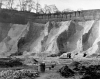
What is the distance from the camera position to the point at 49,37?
173 ft

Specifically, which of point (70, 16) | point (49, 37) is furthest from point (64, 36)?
point (70, 16)

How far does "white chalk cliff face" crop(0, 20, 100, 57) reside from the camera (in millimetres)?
46875

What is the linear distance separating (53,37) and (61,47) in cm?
515

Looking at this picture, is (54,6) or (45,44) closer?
(45,44)

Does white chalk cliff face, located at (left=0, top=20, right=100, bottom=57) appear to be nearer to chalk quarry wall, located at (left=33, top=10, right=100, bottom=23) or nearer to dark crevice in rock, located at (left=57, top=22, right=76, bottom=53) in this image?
dark crevice in rock, located at (left=57, top=22, right=76, bottom=53)

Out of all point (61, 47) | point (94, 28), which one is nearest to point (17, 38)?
point (61, 47)

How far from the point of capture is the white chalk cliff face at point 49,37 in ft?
154

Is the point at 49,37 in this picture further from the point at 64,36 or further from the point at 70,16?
the point at 70,16

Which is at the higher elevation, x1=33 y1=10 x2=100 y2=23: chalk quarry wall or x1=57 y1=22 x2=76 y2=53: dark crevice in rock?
x1=33 y1=10 x2=100 y2=23: chalk quarry wall

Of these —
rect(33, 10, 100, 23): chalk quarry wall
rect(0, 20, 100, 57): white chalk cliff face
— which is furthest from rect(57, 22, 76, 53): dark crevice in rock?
rect(33, 10, 100, 23): chalk quarry wall

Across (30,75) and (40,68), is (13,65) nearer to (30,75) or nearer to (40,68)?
(40,68)

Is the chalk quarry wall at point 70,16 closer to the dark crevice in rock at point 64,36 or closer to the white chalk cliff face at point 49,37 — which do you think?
the white chalk cliff face at point 49,37

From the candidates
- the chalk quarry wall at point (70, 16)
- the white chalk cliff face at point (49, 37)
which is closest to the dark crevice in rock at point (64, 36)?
the white chalk cliff face at point (49, 37)

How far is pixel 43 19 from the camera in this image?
196ft
